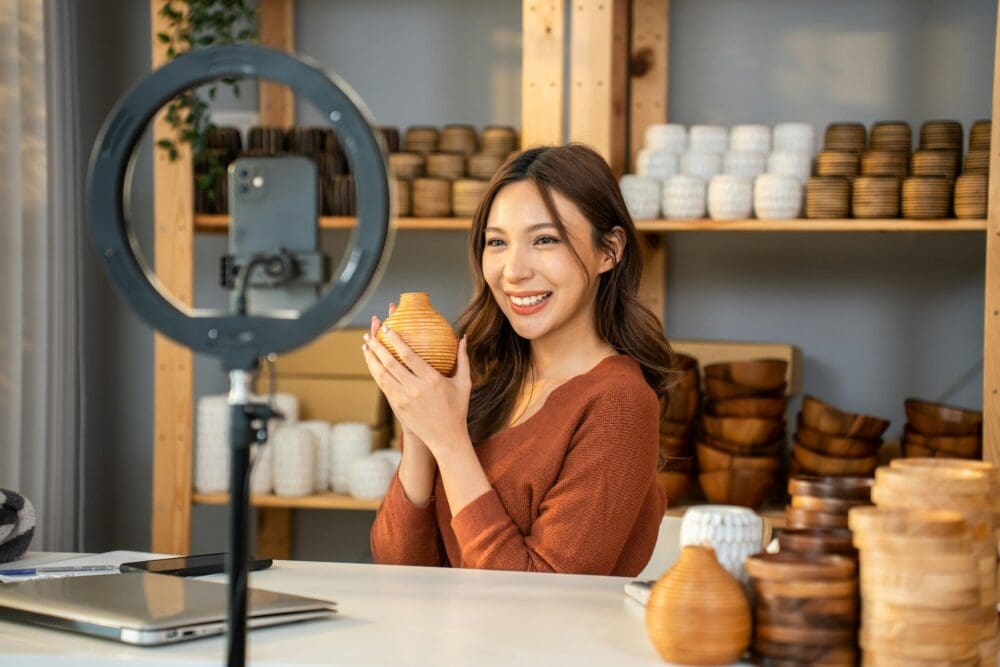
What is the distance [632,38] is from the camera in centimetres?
292

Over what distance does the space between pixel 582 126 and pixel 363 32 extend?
0.82 metres

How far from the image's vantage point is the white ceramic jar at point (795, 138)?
8.39 feet

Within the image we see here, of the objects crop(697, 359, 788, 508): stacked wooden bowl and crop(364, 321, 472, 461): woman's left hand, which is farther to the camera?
crop(697, 359, 788, 508): stacked wooden bowl

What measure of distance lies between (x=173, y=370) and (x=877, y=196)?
154cm

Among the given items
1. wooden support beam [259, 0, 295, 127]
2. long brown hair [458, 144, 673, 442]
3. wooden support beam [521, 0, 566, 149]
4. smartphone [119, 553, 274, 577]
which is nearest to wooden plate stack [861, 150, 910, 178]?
wooden support beam [521, 0, 566, 149]

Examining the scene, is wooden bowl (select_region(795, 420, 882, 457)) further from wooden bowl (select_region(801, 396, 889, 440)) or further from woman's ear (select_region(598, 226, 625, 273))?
woman's ear (select_region(598, 226, 625, 273))

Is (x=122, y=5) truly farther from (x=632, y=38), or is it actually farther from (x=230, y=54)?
(x=230, y=54)

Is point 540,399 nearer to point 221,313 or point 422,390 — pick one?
point 422,390

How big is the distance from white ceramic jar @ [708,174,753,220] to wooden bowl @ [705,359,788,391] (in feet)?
1.00

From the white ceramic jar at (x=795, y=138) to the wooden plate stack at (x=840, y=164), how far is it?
55 millimetres

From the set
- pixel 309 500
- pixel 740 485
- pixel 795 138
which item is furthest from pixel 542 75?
pixel 309 500

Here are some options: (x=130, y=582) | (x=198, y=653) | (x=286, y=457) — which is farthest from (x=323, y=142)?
(x=198, y=653)

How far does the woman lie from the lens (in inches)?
58.7

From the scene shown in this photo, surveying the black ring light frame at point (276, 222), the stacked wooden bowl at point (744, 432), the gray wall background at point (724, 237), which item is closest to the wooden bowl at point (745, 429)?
the stacked wooden bowl at point (744, 432)
